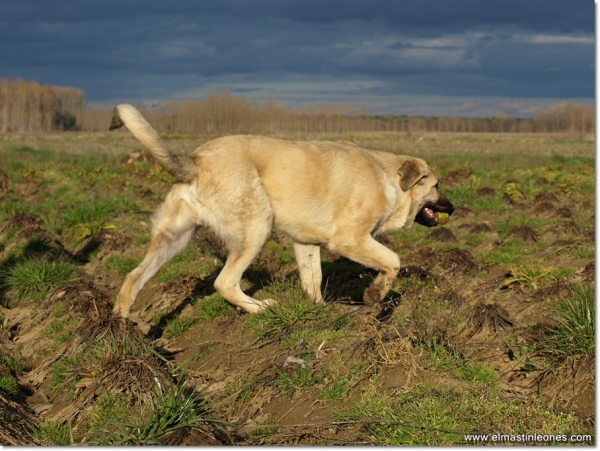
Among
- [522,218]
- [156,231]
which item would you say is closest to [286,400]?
[156,231]

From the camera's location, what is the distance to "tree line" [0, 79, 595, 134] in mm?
113075

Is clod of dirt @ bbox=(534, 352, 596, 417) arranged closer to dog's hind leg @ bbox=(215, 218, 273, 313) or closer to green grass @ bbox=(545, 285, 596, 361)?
green grass @ bbox=(545, 285, 596, 361)

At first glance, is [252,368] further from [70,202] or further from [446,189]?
[446,189]

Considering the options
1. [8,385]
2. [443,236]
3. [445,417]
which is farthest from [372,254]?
[443,236]

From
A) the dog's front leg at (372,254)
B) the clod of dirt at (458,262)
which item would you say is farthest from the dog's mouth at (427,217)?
the dog's front leg at (372,254)

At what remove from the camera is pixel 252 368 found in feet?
18.1

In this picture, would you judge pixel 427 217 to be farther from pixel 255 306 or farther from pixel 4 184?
pixel 4 184

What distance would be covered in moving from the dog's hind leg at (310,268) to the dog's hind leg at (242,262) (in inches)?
25.0

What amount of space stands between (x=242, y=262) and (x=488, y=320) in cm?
237

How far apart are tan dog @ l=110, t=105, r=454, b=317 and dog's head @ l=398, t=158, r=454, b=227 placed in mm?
20

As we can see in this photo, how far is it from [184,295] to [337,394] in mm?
3329

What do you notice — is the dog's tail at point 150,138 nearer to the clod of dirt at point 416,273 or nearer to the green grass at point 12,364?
the green grass at point 12,364

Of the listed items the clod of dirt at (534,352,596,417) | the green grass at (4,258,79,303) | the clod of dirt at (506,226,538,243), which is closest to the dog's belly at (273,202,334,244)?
the clod of dirt at (534,352,596,417)

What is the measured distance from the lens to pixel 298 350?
552 centimetres
